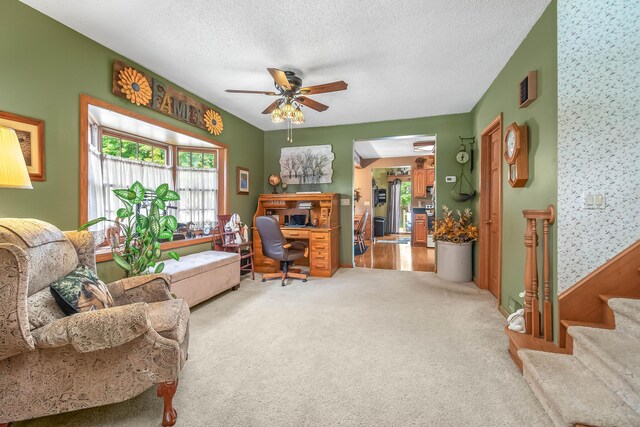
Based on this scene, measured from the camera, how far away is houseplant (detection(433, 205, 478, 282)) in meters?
3.91

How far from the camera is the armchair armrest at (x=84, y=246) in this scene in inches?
72.0

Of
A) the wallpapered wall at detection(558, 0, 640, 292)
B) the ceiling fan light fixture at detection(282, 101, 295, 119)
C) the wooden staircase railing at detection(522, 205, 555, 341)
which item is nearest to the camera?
the wallpapered wall at detection(558, 0, 640, 292)

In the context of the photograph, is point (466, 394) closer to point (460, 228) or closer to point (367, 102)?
point (460, 228)

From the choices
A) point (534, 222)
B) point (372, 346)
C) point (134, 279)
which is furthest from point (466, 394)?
point (134, 279)

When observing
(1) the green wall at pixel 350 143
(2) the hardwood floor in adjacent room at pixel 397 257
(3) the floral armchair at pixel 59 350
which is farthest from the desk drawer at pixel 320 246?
(3) the floral armchair at pixel 59 350

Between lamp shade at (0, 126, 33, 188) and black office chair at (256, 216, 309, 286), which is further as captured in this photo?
black office chair at (256, 216, 309, 286)

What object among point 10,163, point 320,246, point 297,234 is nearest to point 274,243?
point 297,234

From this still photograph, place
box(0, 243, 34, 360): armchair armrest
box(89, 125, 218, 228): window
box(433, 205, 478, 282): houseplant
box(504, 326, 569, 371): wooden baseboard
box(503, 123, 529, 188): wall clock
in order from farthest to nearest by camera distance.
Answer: box(433, 205, 478, 282): houseplant, box(89, 125, 218, 228): window, box(503, 123, 529, 188): wall clock, box(504, 326, 569, 371): wooden baseboard, box(0, 243, 34, 360): armchair armrest

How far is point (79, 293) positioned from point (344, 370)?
1.66 meters

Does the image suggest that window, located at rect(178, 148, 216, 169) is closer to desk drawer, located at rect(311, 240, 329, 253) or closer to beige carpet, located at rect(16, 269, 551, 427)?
desk drawer, located at rect(311, 240, 329, 253)

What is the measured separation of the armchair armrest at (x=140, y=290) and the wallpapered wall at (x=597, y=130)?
2754 mm

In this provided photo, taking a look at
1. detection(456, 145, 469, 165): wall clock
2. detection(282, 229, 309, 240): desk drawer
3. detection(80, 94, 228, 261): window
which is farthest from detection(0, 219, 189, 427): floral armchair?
detection(456, 145, 469, 165): wall clock

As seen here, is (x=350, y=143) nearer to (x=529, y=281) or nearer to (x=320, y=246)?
(x=320, y=246)

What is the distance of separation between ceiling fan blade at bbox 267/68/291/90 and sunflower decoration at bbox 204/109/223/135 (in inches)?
62.1
